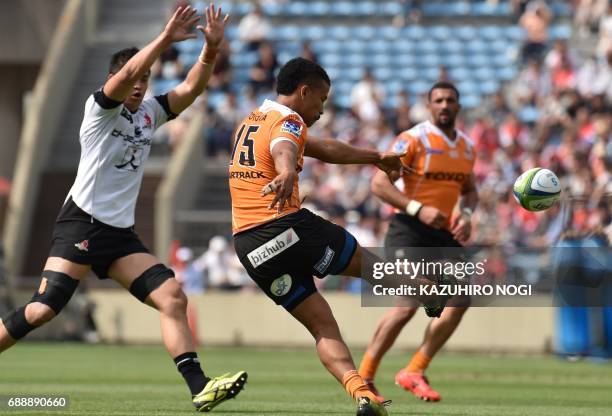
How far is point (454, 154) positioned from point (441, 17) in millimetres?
18742

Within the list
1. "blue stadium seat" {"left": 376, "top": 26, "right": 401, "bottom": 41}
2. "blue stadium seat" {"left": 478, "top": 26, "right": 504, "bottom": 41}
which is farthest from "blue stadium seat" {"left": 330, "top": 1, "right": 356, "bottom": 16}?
"blue stadium seat" {"left": 478, "top": 26, "right": 504, "bottom": 41}

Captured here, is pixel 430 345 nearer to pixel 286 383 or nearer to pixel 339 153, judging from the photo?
pixel 286 383

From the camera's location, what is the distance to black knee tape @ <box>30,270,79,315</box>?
30.7ft

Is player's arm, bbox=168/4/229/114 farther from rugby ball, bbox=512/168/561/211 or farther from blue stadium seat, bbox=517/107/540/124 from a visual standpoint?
blue stadium seat, bbox=517/107/540/124

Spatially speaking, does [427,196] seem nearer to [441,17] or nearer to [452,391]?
[452,391]

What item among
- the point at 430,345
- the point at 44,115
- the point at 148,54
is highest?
the point at 44,115

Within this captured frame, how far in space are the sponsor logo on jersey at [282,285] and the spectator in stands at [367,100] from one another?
18.0 meters

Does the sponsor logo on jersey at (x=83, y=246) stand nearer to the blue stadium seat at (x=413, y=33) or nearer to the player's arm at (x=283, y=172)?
the player's arm at (x=283, y=172)

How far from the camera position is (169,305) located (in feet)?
30.7

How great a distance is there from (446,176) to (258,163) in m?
3.69

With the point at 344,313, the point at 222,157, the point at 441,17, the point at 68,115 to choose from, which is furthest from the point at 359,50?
the point at 344,313

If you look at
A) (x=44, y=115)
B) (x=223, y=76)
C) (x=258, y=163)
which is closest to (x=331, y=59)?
(x=223, y=76)

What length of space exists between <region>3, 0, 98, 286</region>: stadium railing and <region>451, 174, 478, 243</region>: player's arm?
15.1 metres

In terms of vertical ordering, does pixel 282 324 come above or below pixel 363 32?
below
